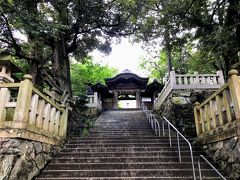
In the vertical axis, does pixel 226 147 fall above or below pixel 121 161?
above

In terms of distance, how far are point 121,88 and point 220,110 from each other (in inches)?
669

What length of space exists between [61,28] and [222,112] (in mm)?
7235

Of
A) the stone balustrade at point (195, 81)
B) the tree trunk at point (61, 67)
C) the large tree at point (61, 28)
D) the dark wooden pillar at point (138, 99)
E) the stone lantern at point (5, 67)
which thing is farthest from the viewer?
the dark wooden pillar at point (138, 99)

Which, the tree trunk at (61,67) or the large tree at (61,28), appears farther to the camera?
the tree trunk at (61,67)

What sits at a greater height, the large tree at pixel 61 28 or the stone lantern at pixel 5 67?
the large tree at pixel 61 28

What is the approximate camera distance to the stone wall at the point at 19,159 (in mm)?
4219

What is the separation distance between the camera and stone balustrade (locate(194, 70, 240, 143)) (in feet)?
15.4

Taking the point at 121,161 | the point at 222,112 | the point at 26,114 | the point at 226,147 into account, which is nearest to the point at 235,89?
the point at 222,112

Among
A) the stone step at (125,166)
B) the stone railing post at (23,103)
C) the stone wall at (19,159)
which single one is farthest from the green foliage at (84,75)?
the stone railing post at (23,103)

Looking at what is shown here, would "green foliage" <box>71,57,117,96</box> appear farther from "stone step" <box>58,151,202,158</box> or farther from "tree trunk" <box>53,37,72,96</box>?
"stone step" <box>58,151,202,158</box>

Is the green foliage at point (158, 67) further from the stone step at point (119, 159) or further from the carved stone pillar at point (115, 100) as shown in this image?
the stone step at point (119, 159)

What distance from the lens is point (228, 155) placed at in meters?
5.05

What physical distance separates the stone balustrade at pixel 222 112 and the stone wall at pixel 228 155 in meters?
0.15

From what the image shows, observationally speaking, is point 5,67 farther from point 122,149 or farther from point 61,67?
point 61,67
